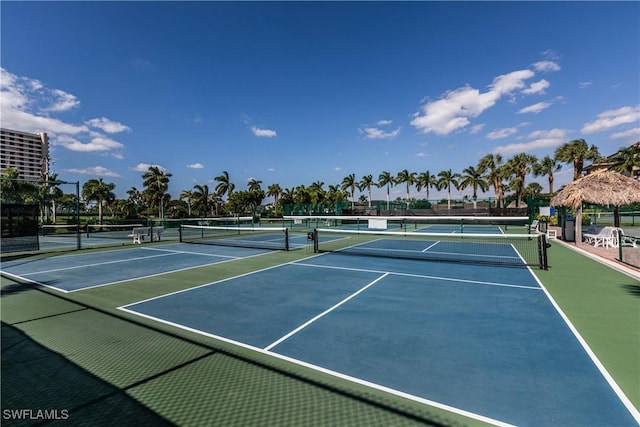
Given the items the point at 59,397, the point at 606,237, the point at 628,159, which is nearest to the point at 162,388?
the point at 59,397

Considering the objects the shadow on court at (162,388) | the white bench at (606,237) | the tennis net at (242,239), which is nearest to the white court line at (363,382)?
the shadow on court at (162,388)

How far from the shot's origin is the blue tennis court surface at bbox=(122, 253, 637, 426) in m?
3.64

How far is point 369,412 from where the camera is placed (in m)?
3.42

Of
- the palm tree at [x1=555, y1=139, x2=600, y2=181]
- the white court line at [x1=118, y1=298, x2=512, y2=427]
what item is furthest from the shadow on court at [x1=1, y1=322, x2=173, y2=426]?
the palm tree at [x1=555, y1=139, x2=600, y2=181]

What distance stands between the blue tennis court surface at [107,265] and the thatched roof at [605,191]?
57.8 ft

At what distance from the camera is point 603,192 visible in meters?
16.2

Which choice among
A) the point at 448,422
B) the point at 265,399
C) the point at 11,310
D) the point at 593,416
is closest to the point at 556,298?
the point at 593,416

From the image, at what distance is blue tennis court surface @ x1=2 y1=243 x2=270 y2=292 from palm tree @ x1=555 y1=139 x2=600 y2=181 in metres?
46.0

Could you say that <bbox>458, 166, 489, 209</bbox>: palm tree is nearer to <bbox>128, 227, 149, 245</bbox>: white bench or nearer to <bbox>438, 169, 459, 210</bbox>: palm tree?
<bbox>438, 169, 459, 210</bbox>: palm tree

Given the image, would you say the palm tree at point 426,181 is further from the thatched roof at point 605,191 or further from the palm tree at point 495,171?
the thatched roof at point 605,191

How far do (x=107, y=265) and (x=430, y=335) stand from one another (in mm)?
13085

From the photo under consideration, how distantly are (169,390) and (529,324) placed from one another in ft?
20.9

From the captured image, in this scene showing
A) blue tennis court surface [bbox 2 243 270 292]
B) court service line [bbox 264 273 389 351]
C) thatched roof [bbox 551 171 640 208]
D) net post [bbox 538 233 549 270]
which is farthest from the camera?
thatched roof [bbox 551 171 640 208]

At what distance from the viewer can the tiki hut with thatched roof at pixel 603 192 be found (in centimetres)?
1564
